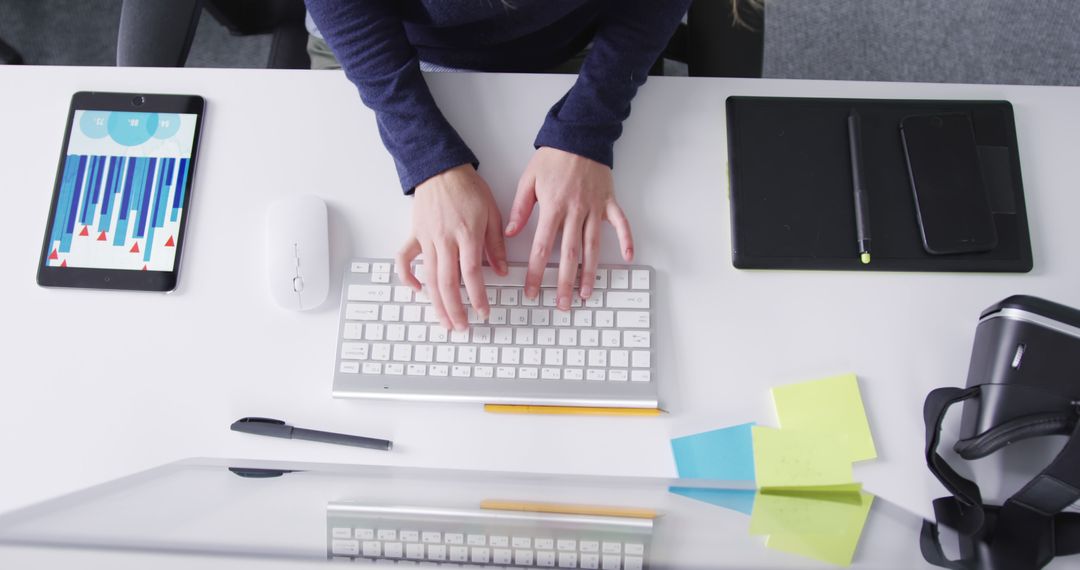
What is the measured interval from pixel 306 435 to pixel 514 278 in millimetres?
241

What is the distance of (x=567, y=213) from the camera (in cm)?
67

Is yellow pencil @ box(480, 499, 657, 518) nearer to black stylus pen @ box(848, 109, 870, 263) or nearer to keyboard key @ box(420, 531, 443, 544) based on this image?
keyboard key @ box(420, 531, 443, 544)

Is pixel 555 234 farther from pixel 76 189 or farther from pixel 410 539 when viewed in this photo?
pixel 76 189

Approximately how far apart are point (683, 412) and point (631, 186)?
23cm

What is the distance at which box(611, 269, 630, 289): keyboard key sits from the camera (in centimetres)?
67

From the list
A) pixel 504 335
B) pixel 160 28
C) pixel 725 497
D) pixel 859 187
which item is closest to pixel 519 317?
pixel 504 335

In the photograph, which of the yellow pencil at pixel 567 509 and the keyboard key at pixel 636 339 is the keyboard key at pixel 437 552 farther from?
the keyboard key at pixel 636 339

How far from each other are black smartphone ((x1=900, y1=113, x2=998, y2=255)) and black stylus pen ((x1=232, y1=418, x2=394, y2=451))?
555mm

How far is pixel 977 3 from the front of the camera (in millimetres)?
1330

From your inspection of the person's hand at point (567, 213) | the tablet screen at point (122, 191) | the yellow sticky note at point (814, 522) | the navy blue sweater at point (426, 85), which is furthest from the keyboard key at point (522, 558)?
the tablet screen at point (122, 191)

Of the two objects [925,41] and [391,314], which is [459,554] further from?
[925,41]

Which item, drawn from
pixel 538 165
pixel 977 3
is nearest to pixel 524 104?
pixel 538 165

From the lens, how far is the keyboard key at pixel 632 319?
0.66 m

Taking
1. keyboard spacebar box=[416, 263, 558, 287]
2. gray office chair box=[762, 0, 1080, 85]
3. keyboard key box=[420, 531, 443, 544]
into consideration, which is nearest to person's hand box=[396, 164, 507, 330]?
keyboard spacebar box=[416, 263, 558, 287]
